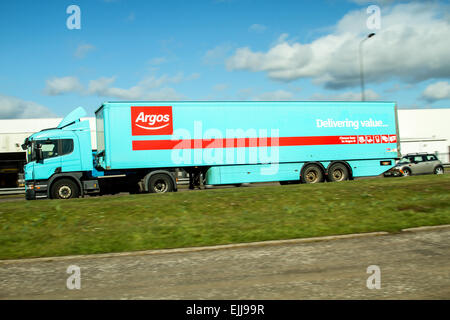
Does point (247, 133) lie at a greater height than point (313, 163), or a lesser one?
greater

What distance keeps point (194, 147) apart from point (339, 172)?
7.00 m

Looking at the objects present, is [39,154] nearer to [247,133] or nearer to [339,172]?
[247,133]

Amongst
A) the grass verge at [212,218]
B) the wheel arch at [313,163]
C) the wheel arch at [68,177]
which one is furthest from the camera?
the wheel arch at [313,163]

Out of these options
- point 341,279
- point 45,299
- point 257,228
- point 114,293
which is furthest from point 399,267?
point 45,299

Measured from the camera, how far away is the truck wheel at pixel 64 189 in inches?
629

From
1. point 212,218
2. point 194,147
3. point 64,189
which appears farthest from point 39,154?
point 212,218

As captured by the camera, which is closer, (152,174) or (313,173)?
(152,174)

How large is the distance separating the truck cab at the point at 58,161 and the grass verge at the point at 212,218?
215 inches

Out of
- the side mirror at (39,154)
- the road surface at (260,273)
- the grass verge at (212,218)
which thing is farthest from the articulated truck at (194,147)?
the road surface at (260,273)

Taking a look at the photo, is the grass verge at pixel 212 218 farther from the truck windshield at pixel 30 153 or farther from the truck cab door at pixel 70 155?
the truck windshield at pixel 30 153

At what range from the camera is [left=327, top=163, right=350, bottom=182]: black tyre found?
1811cm

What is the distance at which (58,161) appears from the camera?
16.2 m

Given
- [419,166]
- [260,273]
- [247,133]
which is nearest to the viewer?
[260,273]

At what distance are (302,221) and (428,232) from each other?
2.43 m
